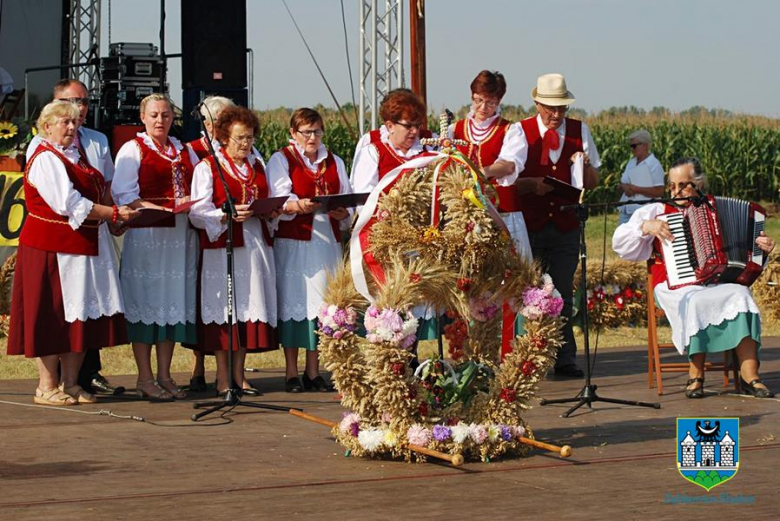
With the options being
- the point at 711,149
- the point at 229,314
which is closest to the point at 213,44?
the point at 229,314

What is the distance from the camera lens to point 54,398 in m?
7.34

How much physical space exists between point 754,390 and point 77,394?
408cm

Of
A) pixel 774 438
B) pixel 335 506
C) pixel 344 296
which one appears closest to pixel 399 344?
pixel 344 296

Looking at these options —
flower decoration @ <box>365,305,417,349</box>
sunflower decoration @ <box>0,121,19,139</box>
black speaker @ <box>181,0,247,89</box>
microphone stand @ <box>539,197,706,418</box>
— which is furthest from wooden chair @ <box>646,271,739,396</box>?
black speaker @ <box>181,0,247,89</box>

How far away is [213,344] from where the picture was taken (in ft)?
25.3

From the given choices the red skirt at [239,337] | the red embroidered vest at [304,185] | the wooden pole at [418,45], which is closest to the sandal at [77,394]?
the red skirt at [239,337]

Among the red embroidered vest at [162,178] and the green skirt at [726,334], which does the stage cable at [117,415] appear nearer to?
the red embroidered vest at [162,178]

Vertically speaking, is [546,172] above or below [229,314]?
above

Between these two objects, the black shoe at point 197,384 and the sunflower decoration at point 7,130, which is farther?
the sunflower decoration at point 7,130

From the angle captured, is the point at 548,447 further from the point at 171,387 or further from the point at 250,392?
the point at 171,387

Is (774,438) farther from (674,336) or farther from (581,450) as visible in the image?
(674,336)

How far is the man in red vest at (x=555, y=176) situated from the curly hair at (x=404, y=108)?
4.99 ft

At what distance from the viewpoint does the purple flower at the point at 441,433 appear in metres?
5.50

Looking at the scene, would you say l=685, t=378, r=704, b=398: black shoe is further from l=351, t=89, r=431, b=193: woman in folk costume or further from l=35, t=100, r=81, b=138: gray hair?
l=35, t=100, r=81, b=138: gray hair
